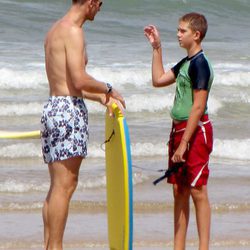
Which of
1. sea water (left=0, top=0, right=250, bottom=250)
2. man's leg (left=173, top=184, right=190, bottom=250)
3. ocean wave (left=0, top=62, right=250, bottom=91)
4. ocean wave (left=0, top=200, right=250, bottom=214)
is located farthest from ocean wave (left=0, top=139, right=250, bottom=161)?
man's leg (left=173, top=184, right=190, bottom=250)

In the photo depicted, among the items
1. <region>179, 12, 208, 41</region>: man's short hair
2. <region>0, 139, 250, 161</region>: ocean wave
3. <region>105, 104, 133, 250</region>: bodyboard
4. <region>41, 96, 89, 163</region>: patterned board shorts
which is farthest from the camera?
<region>0, 139, 250, 161</region>: ocean wave

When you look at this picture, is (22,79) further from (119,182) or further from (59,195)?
(119,182)

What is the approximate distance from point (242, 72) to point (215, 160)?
5492mm

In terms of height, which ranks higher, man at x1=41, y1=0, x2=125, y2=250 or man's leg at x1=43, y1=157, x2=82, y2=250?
man at x1=41, y1=0, x2=125, y2=250

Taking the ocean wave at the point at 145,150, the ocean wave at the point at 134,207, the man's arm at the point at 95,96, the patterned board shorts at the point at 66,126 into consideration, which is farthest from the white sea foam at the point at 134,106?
the patterned board shorts at the point at 66,126

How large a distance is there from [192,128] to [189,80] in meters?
0.29

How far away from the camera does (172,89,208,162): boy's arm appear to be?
18.9 ft

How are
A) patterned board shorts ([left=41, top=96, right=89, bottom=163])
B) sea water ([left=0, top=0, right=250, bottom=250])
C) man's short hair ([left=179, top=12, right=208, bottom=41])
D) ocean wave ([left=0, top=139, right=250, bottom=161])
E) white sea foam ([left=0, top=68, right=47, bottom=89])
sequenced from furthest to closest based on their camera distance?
1. white sea foam ([left=0, top=68, right=47, bottom=89])
2. ocean wave ([left=0, top=139, right=250, bottom=161])
3. sea water ([left=0, top=0, right=250, bottom=250])
4. man's short hair ([left=179, top=12, right=208, bottom=41])
5. patterned board shorts ([left=41, top=96, right=89, bottom=163])

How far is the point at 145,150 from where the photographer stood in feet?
34.4

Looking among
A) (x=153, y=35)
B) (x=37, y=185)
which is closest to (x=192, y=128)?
(x=153, y=35)

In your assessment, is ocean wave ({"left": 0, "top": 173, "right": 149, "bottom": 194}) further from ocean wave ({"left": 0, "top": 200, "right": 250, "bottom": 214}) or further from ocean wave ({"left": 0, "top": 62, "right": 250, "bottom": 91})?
ocean wave ({"left": 0, "top": 62, "right": 250, "bottom": 91})

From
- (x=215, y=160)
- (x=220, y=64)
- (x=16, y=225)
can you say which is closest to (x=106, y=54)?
(x=220, y=64)

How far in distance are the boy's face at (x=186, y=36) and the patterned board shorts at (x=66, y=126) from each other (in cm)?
73

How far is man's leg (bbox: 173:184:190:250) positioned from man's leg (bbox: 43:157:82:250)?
2.20ft
